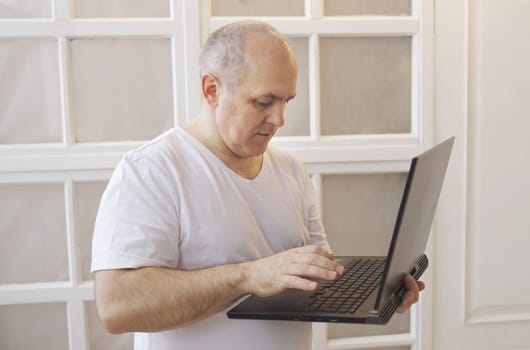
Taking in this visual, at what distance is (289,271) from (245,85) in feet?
1.29

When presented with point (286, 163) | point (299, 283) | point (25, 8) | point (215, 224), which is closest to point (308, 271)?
point (299, 283)

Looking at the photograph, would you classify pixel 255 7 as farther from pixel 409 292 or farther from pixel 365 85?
pixel 409 292

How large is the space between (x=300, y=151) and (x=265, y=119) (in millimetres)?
712

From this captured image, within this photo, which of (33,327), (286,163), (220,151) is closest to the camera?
(220,151)

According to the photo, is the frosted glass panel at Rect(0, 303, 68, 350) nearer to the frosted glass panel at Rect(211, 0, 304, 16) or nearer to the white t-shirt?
the white t-shirt

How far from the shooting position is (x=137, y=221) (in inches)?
47.5

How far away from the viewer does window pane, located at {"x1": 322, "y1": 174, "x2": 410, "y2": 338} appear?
2141 millimetres

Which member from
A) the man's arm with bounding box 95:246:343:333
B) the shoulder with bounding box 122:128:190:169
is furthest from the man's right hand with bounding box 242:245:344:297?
the shoulder with bounding box 122:128:190:169

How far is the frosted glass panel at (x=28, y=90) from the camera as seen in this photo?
6.39 ft

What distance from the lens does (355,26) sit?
6.74 feet

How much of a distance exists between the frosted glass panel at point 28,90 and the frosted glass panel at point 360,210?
88 centimetres

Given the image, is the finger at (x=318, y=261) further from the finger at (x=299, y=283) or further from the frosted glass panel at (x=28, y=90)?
the frosted glass panel at (x=28, y=90)

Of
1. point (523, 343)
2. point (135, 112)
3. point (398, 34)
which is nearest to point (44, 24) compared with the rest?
point (135, 112)

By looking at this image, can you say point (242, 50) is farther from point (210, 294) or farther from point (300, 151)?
point (300, 151)
